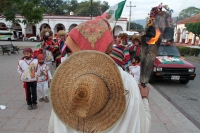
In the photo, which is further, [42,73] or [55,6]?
[55,6]

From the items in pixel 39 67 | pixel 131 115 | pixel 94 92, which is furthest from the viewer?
pixel 39 67

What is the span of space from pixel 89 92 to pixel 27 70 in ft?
12.7

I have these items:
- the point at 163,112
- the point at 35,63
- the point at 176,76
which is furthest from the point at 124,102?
the point at 176,76

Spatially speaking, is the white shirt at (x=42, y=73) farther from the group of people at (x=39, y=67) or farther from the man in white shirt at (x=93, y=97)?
the man in white shirt at (x=93, y=97)

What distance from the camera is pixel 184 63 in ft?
25.7

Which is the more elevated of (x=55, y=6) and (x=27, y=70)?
(x=55, y=6)

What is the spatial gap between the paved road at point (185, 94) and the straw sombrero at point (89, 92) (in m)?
4.33

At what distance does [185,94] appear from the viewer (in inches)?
275

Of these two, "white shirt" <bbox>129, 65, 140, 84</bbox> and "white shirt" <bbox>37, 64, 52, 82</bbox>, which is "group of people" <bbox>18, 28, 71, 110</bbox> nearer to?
"white shirt" <bbox>37, 64, 52, 82</bbox>

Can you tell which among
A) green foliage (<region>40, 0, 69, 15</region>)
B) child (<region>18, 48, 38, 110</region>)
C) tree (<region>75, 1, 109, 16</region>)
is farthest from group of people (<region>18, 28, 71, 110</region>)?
green foliage (<region>40, 0, 69, 15</region>)

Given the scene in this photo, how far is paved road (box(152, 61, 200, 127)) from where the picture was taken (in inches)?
215

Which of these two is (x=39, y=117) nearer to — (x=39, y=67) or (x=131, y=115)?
(x=39, y=67)

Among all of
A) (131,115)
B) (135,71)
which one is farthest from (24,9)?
(131,115)

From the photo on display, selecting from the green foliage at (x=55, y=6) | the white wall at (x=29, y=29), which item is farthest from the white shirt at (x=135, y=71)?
the green foliage at (x=55, y=6)
